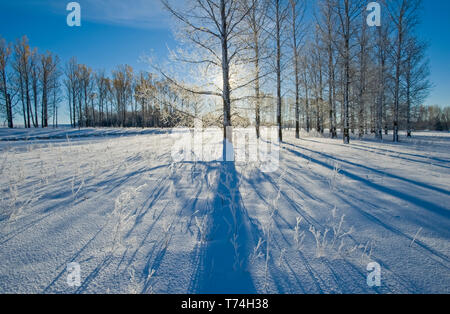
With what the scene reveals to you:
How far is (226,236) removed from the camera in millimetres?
1827

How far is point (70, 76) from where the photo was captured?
114 feet

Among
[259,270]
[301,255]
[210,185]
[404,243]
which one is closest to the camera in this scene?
Answer: [259,270]

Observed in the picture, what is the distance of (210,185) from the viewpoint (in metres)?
3.32

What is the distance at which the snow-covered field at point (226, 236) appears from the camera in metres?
1.25

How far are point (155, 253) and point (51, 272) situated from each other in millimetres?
673

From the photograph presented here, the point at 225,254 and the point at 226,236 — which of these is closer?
the point at 225,254

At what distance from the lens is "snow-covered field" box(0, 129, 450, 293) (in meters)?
1.25

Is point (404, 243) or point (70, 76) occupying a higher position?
point (70, 76)
